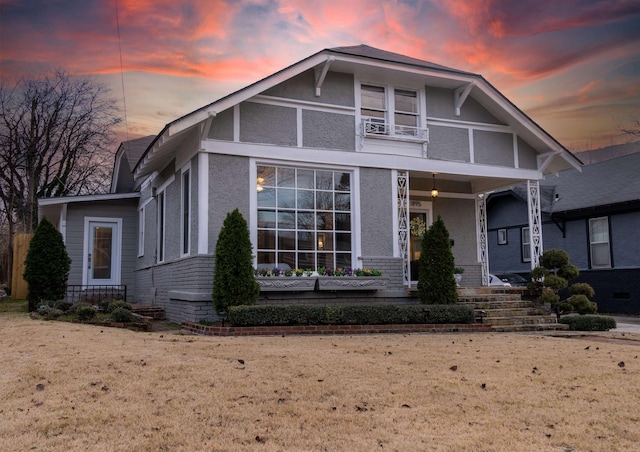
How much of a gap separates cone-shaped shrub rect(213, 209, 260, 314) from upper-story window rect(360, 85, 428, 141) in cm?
434

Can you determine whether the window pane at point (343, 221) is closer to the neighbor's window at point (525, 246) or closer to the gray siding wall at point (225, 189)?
the gray siding wall at point (225, 189)

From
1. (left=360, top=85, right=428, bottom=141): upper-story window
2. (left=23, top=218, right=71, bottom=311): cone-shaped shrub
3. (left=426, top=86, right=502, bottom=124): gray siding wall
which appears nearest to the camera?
(left=360, top=85, right=428, bottom=141): upper-story window

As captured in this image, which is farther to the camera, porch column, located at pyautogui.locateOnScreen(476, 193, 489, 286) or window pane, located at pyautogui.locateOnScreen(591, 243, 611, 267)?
window pane, located at pyautogui.locateOnScreen(591, 243, 611, 267)

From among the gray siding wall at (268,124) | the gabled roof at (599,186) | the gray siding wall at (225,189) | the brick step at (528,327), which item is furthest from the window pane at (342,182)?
the gabled roof at (599,186)

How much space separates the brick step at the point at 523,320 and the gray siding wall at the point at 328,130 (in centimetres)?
494

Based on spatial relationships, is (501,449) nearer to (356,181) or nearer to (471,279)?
(356,181)

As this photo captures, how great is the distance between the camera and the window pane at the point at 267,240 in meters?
11.7

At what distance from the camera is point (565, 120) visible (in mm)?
23672

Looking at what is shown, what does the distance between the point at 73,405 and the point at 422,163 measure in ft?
33.8

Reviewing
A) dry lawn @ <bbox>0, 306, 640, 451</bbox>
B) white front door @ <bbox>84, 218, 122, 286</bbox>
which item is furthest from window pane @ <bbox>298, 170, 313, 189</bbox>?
white front door @ <bbox>84, 218, 122, 286</bbox>

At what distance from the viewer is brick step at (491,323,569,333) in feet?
37.1

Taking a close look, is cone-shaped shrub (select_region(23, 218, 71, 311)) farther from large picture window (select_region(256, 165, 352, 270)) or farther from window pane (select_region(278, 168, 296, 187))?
window pane (select_region(278, 168, 296, 187))

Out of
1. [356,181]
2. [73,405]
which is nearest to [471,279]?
[356,181]

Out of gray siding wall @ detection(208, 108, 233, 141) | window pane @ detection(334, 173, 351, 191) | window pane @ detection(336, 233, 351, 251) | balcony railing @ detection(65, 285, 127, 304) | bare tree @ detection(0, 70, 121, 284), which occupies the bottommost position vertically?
balcony railing @ detection(65, 285, 127, 304)
